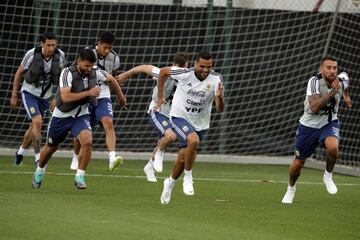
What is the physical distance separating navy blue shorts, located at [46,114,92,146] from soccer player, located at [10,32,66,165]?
308cm

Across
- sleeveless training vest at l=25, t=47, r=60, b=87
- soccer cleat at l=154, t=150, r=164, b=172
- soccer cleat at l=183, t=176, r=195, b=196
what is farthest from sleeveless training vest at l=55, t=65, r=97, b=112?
soccer cleat at l=154, t=150, r=164, b=172

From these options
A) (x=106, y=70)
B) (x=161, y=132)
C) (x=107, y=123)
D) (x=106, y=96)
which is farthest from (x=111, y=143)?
(x=161, y=132)

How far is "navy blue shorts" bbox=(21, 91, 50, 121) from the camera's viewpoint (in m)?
17.8

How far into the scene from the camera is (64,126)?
14539 mm

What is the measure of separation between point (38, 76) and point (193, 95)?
4.11m

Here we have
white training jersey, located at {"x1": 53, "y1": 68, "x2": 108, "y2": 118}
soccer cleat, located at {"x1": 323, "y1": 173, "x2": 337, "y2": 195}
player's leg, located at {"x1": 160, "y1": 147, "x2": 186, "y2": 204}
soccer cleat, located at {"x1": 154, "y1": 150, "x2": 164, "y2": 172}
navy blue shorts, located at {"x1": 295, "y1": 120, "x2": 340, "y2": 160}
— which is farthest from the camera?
soccer cleat, located at {"x1": 154, "y1": 150, "x2": 164, "y2": 172}

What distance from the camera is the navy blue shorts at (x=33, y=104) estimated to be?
702 inches

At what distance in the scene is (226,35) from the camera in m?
22.1

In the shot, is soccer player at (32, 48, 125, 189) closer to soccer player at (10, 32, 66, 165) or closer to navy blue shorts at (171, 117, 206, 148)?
navy blue shorts at (171, 117, 206, 148)

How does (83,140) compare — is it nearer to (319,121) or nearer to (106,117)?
(106,117)

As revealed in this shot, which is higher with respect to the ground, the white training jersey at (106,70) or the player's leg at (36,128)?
the white training jersey at (106,70)

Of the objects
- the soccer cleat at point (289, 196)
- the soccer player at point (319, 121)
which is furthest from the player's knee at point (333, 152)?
the soccer cleat at point (289, 196)

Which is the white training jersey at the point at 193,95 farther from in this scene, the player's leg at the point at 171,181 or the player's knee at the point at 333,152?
the player's knee at the point at 333,152

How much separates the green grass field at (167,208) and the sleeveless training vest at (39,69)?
144 cm
